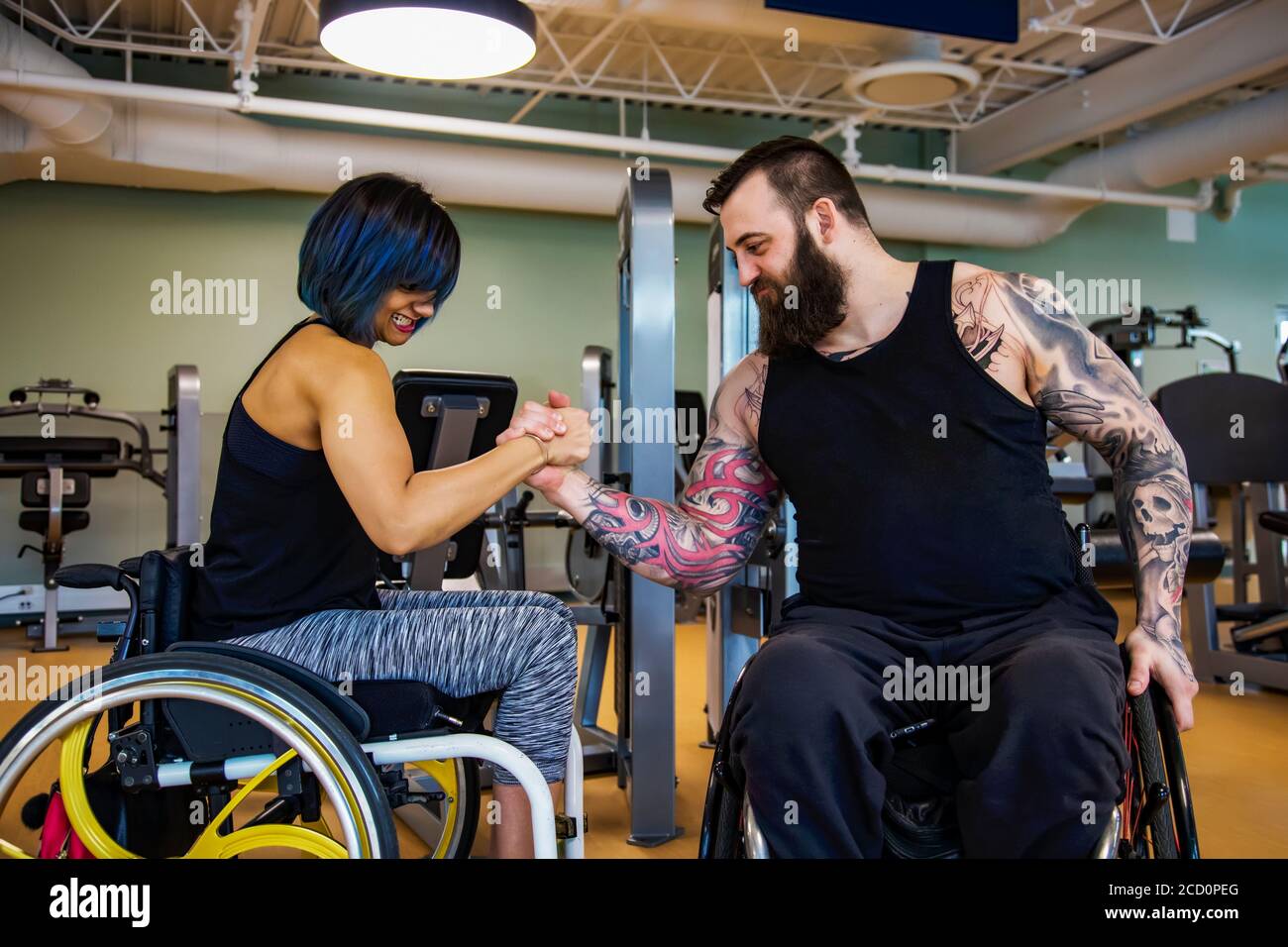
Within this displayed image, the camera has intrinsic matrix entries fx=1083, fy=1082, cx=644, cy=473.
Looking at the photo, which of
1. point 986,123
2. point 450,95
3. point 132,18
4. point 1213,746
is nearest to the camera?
point 1213,746

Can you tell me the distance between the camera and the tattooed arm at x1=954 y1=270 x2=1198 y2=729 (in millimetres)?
1562

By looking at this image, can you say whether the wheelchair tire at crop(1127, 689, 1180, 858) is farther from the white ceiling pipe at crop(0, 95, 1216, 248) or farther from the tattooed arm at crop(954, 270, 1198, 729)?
the white ceiling pipe at crop(0, 95, 1216, 248)

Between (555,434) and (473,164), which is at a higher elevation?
(473,164)

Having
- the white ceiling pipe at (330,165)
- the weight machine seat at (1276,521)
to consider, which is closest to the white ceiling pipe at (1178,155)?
the white ceiling pipe at (330,165)

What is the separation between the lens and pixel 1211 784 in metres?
3.00

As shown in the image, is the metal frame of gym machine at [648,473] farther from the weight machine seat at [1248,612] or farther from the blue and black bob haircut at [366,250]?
the weight machine seat at [1248,612]

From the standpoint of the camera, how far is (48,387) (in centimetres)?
577

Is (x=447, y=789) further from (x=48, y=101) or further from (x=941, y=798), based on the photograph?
(x=48, y=101)

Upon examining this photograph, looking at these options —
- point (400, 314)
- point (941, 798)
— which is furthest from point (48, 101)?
point (941, 798)

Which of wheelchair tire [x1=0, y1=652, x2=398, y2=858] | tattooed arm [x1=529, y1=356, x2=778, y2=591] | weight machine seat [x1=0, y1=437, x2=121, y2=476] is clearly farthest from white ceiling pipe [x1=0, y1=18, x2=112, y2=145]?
wheelchair tire [x1=0, y1=652, x2=398, y2=858]

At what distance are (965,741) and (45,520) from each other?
17.6 feet
